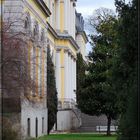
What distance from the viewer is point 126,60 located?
1274 centimetres

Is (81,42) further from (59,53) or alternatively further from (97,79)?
(97,79)

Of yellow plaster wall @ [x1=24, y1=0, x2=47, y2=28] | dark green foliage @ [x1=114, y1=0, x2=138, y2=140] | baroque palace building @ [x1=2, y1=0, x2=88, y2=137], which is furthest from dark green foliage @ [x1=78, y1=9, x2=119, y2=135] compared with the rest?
dark green foliage @ [x1=114, y1=0, x2=138, y2=140]

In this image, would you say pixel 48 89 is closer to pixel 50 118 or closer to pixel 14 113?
pixel 50 118

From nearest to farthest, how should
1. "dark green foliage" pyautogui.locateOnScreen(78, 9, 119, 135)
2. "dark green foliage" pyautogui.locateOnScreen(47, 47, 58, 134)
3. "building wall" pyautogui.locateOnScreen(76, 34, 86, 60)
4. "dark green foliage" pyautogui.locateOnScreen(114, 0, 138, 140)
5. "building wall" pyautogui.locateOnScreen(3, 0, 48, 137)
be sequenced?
"dark green foliage" pyautogui.locateOnScreen(114, 0, 138, 140) < "building wall" pyautogui.locateOnScreen(3, 0, 48, 137) < "dark green foliage" pyautogui.locateOnScreen(78, 9, 119, 135) < "dark green foliage" pyautogui.locateOnScreen(47, 47, 58, 134) < "building wall" pyautogui.locateOnScreen(76, 34, 86, 60)

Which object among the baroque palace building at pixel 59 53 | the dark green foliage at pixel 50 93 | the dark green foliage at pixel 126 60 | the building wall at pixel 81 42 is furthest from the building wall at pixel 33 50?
the building wall at pixel 81 42

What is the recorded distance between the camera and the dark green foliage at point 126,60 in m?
11.4

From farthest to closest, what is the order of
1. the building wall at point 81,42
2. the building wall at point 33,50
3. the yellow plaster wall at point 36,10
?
1. the building wall at point 81,42
2. the yellow plaster wall at point 36,10
3. the building wall at point 33,50

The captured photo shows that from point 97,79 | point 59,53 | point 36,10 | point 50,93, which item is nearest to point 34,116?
point 36,10

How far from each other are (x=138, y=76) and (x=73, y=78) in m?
65.4

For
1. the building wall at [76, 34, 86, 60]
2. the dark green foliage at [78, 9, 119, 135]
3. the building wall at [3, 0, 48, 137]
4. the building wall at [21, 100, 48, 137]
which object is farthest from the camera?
the building wall at [76, 34, 86, 60]

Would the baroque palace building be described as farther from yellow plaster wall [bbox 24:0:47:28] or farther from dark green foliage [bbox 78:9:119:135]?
dark green foliage [bbox 78:9:119:135]

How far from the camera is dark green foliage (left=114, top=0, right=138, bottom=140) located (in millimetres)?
11398

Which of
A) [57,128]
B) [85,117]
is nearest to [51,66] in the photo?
[57,128]

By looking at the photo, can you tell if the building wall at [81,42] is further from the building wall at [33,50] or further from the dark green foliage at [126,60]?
the dark green foliage at [126,60]
